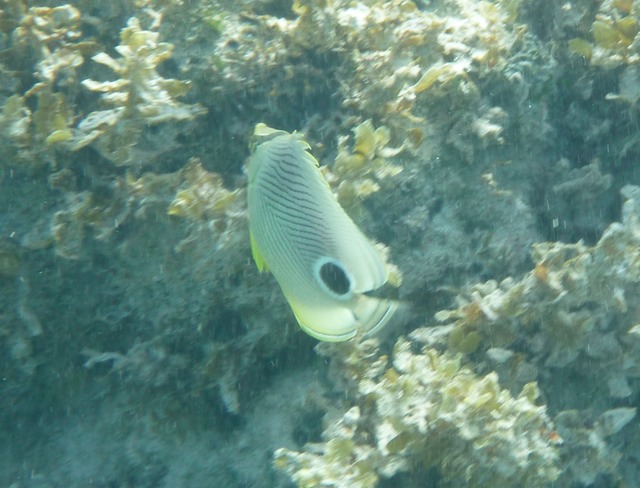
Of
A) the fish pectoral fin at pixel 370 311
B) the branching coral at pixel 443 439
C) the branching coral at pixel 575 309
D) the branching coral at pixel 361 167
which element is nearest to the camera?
the fish pectoral fin at pixel 370 311

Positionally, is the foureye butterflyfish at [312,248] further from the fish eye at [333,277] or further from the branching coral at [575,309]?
the branching coral at [575,309]

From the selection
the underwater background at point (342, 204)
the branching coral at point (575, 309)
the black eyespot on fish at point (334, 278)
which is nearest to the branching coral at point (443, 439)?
the underwater background at point (342, 204)

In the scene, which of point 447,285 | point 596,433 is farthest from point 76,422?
point 596,433

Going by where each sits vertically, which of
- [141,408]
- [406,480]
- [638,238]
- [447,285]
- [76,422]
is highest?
[638,238]

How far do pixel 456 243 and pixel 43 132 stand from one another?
2.16m

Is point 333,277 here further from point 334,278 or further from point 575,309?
point 575,309

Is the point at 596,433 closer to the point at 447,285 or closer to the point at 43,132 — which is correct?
the point at 447,285

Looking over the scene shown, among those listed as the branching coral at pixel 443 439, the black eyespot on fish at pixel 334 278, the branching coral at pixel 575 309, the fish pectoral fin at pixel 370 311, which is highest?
the black eyespot on fish at pixel 334 278

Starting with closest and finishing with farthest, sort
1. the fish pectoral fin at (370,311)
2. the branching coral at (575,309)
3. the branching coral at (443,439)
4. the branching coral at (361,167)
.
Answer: the fish pectoral fin at (370,311) < the branching coral at (443,439) < the branching coral at (575,309) < the branching coral at (361,167)

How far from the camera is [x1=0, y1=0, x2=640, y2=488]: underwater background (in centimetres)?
237

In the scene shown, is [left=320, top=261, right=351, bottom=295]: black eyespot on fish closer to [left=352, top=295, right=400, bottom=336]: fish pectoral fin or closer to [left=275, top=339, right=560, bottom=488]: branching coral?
[left=352, top=295, right=400, bottom=336]: fish pectoral fin

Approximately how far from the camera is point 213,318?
263 centimetres

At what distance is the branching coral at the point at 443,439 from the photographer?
6.87 ft

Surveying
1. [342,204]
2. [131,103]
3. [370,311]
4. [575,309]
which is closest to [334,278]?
[370,311]
